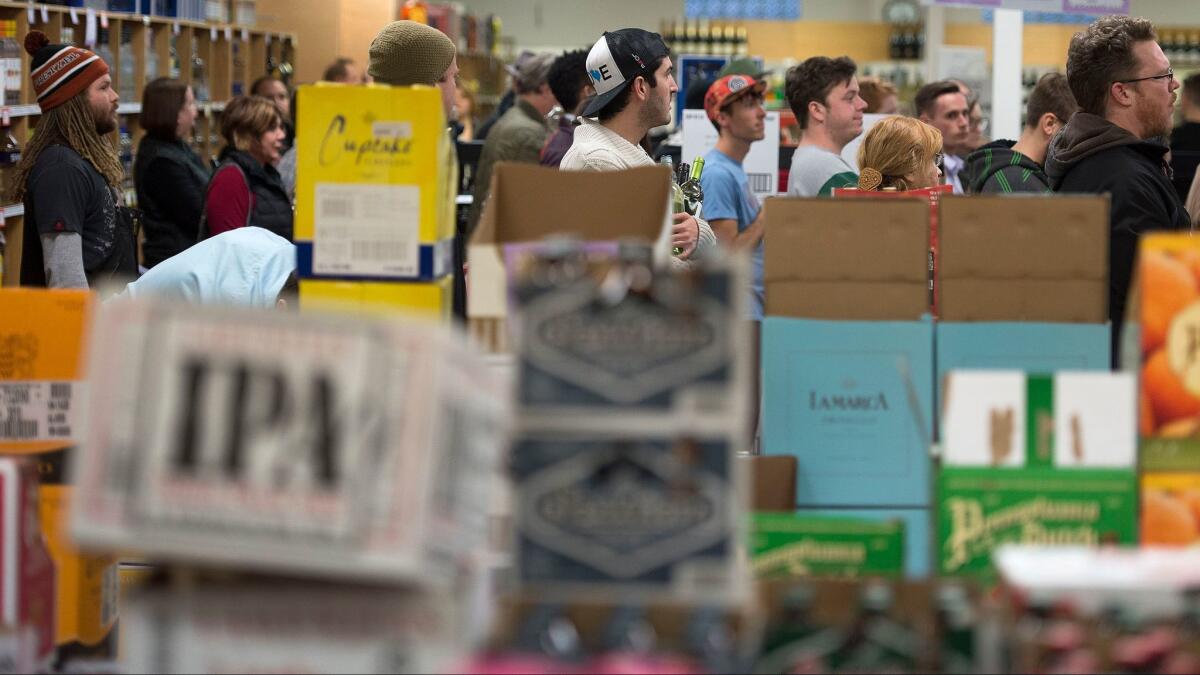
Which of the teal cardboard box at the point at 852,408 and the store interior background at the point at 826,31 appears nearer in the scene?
the teal cardboard box at the point at 852,408

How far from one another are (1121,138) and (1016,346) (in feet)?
4.31

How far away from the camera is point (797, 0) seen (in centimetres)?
1633

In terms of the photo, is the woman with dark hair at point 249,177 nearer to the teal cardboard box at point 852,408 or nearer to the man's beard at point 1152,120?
the man's beard at point 1152,120

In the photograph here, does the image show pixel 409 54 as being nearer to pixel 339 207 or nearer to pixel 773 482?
pixel 339 207

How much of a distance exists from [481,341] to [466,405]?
2.06ft

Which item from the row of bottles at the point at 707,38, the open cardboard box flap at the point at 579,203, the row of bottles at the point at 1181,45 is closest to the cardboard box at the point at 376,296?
the open cardboard box flap at the point at 579,203

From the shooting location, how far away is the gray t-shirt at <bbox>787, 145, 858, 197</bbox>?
507cm

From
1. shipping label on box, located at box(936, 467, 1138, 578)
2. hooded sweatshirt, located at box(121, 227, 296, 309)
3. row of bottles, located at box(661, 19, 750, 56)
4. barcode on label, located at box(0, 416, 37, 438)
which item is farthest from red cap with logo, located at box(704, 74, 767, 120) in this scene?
row of bottles, located at box(661, 19, 750, 56)

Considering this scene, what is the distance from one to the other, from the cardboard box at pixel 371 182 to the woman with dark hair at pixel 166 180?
3.86m

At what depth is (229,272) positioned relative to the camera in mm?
3742

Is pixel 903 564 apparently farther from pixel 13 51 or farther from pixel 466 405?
pixel 13 51

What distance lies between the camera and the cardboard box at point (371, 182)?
2.43m

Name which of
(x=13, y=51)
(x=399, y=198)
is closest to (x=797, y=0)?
(x=13, y=51)

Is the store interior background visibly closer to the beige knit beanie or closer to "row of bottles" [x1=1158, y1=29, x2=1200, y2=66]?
"row of bottles" [x1=1158, y1=29, x2=1200, y2=66]
